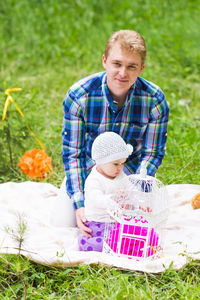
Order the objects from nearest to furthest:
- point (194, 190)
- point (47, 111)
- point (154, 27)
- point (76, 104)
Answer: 1. point (76, 104)
2. point (194, 190)
3. point (47, 111)
4. point (154, 27)

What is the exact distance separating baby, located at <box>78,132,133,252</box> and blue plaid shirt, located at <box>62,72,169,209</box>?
22cm

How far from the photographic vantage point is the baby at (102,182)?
235 cm

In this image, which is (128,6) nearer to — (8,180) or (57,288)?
(8,180)

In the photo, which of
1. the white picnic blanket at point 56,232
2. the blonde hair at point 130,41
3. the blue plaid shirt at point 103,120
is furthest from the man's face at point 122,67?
the white picnic blanket at point 56,232

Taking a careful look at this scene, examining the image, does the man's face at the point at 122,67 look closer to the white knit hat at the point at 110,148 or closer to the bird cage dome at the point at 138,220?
the white knit hat at the point at 110,148

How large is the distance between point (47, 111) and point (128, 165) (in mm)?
2103

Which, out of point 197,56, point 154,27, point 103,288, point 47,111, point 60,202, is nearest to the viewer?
point 103,288

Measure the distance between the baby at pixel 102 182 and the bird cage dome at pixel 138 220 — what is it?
0.04 m

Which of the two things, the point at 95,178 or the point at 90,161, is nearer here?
the point at 95,178

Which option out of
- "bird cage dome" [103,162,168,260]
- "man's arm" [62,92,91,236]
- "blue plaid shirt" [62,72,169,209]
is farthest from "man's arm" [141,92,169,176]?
"man's arm" [62,92,91,236]

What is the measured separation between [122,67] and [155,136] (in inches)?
21.6

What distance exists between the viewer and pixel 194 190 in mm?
3287

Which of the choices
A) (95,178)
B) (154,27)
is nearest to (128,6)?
(154,27)

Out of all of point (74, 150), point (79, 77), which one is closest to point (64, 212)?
point (74, 150)
